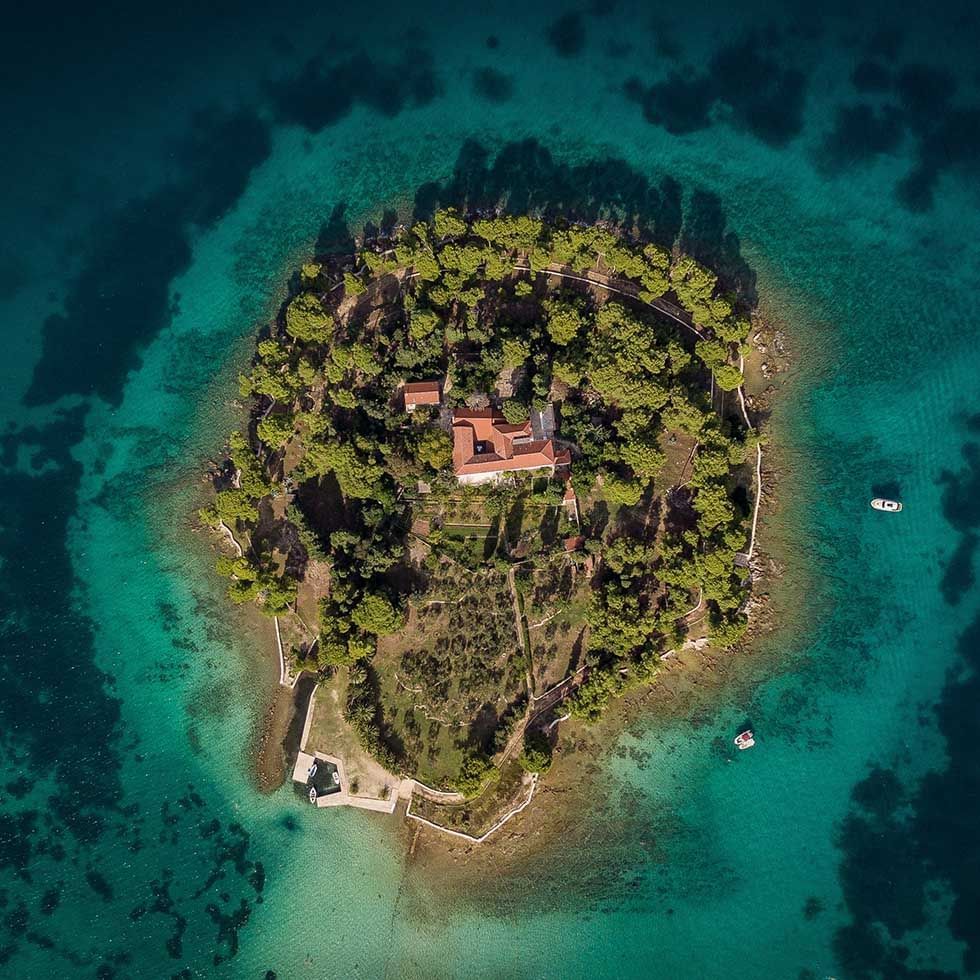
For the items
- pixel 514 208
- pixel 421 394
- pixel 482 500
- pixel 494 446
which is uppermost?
pixel 514 208

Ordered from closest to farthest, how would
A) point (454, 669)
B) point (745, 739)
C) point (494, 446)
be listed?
point (494, 446) < point (745, 739) < point (454, 669)

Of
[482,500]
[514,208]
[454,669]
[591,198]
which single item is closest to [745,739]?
[454,669]

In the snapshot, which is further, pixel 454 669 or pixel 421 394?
pixel 454 669

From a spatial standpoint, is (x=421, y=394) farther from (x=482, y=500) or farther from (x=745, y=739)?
(x=745, y=739)

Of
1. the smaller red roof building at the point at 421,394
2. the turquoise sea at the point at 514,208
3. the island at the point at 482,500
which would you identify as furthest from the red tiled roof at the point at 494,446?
the turquoise sea at the point at 514,208

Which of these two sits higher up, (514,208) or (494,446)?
(514,208)

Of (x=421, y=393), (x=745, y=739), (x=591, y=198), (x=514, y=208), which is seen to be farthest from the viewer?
(x=514, y=208)
